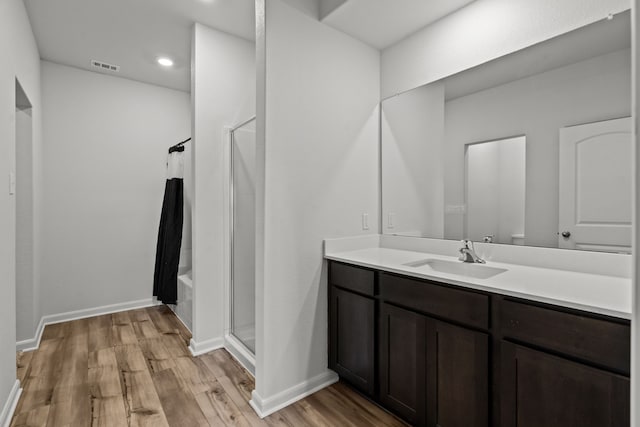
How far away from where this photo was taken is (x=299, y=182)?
2043 millimetres

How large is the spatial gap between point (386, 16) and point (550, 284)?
6.00 ft

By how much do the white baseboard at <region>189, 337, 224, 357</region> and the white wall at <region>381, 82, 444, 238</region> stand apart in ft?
5.51

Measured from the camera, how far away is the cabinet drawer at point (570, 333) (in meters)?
1.04

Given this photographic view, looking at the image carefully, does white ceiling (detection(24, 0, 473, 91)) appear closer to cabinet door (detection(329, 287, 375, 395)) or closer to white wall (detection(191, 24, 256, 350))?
white wall (detection(191, 24, 256, 350))

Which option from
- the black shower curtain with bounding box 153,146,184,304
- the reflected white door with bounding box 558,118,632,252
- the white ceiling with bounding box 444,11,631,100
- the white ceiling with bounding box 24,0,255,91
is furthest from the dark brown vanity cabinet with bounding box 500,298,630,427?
the black shower curtain with bounding box 153,146,184,304

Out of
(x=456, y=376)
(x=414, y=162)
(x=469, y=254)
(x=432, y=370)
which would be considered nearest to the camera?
(x=456, y=376)

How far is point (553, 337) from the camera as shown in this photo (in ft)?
3.84

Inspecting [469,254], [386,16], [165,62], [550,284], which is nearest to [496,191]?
[469,254]

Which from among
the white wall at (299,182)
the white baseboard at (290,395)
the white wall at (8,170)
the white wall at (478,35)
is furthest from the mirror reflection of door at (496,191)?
the white wall at (8,170)

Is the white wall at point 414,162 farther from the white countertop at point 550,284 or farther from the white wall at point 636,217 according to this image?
the white wall at point 636,217

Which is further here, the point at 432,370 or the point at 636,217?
the point at 432,370

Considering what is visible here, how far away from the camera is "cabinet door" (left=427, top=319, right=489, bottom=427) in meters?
1.37

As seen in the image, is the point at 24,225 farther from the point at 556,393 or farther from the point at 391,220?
the point at 556,393

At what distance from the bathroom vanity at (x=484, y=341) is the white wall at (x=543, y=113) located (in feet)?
0.79
